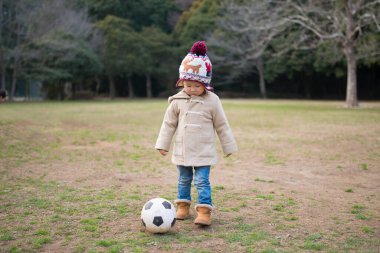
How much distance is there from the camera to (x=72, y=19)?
34094 mm

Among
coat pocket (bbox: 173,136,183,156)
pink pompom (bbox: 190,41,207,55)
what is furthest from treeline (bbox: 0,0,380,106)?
coat pocket (bbox: 173,136,183,156)

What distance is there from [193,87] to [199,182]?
94 centimetres

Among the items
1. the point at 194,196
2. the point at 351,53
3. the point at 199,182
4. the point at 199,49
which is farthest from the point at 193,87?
the point at 351,53

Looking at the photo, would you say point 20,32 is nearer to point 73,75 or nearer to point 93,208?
point 73,75

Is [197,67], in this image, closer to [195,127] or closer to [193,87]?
[193,87]

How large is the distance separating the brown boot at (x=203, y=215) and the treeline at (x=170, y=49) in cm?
1954

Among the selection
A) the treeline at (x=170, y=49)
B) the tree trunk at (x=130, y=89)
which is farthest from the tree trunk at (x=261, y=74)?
the tree trunk at (x=130, y=89)

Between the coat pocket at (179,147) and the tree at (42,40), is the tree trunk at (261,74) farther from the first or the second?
the coat pocket at (179,147)

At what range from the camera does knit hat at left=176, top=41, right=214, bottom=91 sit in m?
4.14

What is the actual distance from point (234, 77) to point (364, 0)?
17.4 m

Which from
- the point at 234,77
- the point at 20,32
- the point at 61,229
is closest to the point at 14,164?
the point at 61,229

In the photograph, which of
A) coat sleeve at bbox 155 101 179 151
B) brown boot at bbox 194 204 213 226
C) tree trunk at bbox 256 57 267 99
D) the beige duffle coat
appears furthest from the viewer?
tree trunk at bbox 256 57 267 99

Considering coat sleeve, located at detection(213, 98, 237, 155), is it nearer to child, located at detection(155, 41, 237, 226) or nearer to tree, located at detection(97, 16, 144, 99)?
child, located at detection(155, 41, 237, 226)

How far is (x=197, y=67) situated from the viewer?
163 inches
